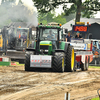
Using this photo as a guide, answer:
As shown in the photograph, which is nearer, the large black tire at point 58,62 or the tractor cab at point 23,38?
the large black tire at point 58,62

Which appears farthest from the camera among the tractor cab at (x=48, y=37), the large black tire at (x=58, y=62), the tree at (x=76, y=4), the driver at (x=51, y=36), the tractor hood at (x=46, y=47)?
the tree at (x=76, y=4)

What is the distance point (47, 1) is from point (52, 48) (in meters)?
22.6

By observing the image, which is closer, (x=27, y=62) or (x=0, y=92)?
(x=0, y=92)

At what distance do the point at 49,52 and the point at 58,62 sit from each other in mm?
1042

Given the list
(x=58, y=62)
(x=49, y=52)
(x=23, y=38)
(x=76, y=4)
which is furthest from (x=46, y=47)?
(x=76, y=4)

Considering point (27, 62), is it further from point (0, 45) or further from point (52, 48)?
point (0, 45)

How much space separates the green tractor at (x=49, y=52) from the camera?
16.8m

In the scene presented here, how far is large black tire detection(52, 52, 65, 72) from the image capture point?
55.0 feet

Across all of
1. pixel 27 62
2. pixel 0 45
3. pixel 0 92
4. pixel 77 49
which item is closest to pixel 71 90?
pixel 0 92

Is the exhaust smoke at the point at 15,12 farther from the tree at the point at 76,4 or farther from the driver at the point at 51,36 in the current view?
the tree at the point at 76,4

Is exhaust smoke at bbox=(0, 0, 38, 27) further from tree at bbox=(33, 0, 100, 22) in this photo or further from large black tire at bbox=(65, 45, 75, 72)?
tree at bbox=(33, 0, 100, 22)

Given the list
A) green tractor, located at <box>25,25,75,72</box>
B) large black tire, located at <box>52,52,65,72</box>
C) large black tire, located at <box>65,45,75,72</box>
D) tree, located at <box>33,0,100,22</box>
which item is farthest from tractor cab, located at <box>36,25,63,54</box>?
tree, located at <box>33,0,100,22</box>

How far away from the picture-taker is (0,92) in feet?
32.0

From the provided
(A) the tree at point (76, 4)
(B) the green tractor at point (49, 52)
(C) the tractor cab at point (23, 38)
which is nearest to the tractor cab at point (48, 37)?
(B) the green tractor at point (49, 52)
